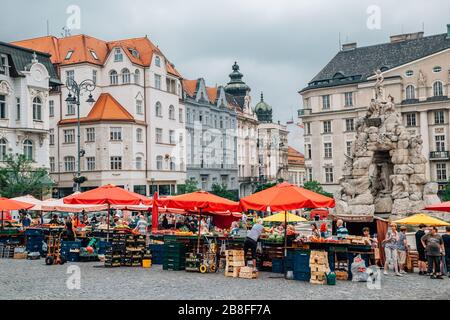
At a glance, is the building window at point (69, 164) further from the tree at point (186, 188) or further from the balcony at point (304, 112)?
the balcony at point (304, 112)

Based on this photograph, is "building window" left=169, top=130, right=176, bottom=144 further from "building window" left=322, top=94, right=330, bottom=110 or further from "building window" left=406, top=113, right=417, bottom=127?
"building window" left=406, top=113, right=417, bottom=127

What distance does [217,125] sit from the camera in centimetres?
7906

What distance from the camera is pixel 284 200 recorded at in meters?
16.8

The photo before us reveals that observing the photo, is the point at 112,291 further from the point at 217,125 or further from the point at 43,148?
the point at 217,125

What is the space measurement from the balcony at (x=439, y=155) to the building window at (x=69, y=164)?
1452 inches

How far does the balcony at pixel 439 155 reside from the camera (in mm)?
62781

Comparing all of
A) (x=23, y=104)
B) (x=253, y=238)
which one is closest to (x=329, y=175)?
(x=23, y=104)

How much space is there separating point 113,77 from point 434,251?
45769 millimetres

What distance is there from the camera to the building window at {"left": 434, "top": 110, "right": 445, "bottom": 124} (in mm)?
63500

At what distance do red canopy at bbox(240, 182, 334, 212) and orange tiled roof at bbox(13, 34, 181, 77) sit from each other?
42.3 metres

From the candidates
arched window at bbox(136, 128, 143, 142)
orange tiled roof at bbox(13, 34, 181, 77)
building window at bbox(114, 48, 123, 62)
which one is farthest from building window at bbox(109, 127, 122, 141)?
building window at bbox(114, 48, 123, 62)

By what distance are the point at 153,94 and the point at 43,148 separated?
15.4 m

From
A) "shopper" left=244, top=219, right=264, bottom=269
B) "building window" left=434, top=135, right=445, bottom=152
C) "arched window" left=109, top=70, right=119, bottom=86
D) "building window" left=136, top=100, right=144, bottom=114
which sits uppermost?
"arched window" left=109, top=70, right=119, bottom=86

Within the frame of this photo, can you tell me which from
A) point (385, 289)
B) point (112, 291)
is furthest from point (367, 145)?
point (112, 291)
